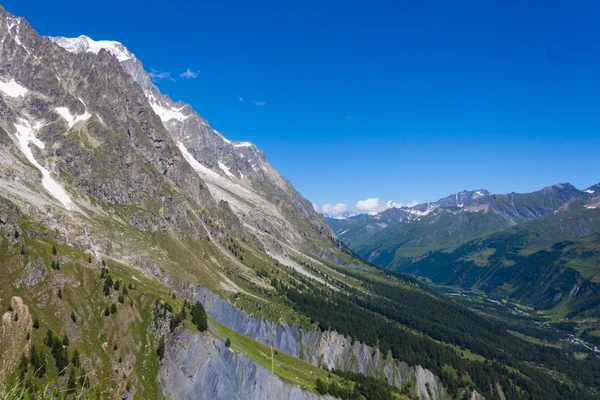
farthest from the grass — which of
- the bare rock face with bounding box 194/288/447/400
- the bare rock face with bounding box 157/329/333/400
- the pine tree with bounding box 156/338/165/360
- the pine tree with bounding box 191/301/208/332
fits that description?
the bare rock face with bounding box 194/288/447/400

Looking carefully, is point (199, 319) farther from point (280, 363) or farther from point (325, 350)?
point (325, 350)

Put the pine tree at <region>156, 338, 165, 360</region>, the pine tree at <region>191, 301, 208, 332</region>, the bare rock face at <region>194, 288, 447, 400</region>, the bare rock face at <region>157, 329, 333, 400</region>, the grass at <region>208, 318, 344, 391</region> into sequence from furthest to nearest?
the bare rock face at <region>194, 288, 447, 400</region> < the pine tree at <region>191, 301, 208, 332</region> < the grass at <region>208, 318, 344, 391</region> < the pine tree at <region>156, 338, 165, 360</region> < the bare rock face at <region>157, 329, 333, 400</region>

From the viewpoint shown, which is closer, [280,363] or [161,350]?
[161,350]

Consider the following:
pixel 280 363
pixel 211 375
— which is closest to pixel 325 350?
pixel 280 363

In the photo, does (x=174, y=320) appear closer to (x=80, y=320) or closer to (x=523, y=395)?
(x=80, y=320)

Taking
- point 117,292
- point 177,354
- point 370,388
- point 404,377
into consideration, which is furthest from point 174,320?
point 404,377

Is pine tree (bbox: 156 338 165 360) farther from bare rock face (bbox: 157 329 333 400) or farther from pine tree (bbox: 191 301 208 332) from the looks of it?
pine tree (bbox: 191 301 208 332)

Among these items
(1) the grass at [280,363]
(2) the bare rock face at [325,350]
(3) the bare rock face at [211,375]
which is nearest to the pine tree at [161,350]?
(3) the bare rock face at [211,375]

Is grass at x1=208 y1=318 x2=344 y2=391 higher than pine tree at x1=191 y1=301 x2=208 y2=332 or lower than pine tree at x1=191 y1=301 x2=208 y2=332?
lower
